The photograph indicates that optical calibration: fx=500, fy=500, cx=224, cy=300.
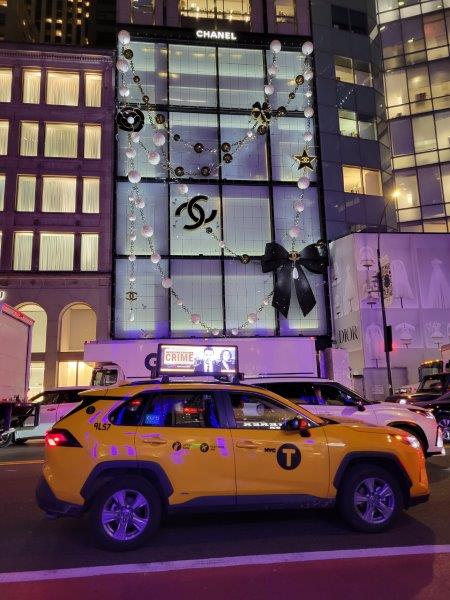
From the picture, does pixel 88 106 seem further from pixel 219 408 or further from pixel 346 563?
pixel 346 563

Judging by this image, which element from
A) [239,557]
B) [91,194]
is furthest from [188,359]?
[91,194]

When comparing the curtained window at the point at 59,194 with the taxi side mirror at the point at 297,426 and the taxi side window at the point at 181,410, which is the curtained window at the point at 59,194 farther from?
the taxi side mirror at the point at 297,426

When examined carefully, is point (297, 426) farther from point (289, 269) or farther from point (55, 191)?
point (55, 191)

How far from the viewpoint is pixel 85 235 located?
98.6 ft

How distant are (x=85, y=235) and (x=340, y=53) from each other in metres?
22.2

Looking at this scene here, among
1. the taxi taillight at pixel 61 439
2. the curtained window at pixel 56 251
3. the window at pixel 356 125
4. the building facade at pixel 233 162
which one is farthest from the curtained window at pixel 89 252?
the taxi taillight at pixel 61 439

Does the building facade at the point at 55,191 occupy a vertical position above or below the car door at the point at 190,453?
above

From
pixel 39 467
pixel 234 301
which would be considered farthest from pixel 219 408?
pixel 234 301

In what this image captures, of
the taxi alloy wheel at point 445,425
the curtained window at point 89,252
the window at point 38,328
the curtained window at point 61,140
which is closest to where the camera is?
the taxi alloy wheel at point 445,425

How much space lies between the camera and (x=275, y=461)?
592cm

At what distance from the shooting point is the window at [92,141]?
1227 inches

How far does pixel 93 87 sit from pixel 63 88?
1880mm

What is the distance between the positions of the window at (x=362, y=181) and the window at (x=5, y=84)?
2205 centimetres

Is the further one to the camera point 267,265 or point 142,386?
point 267,265
